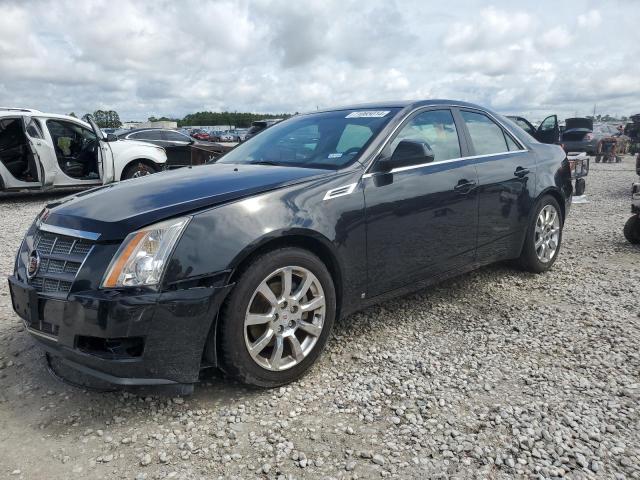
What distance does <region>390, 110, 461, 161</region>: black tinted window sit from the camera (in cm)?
370

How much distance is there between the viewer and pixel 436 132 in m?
3.92

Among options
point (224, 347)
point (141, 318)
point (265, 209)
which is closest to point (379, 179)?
point (265, 209)

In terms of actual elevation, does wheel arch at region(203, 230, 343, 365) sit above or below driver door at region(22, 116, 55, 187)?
below

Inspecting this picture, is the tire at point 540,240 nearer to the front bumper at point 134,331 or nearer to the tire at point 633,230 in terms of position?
the tire at point 633,230

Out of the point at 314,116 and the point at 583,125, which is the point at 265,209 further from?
the point at 583,125

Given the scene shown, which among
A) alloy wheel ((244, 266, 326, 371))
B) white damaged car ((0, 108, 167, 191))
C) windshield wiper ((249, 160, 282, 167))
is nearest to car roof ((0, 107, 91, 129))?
white damaged car ((0, 108, 167, 191))

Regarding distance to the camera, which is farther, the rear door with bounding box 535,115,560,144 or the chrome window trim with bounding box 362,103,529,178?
the rear door with bounding box 535,115,560,144

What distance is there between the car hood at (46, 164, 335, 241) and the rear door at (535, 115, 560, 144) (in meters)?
8.04

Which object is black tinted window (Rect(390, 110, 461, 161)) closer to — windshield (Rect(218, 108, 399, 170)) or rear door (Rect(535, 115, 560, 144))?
windshield (Rect(218, 108, 399, 170))

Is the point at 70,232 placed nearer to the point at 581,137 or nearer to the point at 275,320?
the point at 275,320

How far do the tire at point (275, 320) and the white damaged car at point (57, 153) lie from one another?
8.34 m

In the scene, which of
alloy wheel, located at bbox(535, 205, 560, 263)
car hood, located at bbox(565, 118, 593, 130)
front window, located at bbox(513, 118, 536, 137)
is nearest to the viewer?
alloy wheel, located at bbox(535, 205, 560, 263)

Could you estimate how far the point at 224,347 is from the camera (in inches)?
104

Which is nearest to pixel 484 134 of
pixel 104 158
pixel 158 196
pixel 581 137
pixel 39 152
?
pixel 158 196
